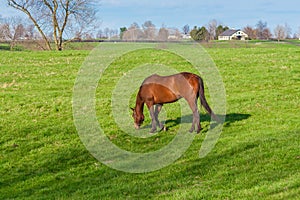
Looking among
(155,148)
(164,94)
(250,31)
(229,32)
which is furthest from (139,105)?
(250,31)

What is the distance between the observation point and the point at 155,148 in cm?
1139

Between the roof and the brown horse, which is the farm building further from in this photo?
the brown horse

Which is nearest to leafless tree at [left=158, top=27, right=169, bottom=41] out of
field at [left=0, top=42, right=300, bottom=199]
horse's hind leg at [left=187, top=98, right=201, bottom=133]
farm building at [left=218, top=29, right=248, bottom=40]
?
field at [left=0, top=42, right=300, bottom=199]

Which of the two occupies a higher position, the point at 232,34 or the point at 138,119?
the point at 232,34

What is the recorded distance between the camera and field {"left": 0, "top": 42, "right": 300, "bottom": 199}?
25.8 ft

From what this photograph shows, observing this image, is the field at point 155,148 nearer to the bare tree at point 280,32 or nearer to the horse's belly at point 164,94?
the horse's belly at point 164,94

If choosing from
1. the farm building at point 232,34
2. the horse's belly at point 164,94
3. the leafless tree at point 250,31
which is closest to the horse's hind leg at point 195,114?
the horse's belly at point 164,94

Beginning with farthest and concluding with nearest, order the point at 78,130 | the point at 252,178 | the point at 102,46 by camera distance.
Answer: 1. the point at 102,46
2. the point at 78,130
3. the point at 252,178

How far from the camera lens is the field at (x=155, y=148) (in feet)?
25.8

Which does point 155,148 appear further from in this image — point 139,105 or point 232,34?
point 232,34

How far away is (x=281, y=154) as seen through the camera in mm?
9648

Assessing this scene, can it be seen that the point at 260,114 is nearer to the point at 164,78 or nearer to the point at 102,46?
the point at 164,78

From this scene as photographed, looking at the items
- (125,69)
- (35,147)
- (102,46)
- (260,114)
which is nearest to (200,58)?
(125,69)

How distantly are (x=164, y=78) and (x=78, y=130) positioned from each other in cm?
331
